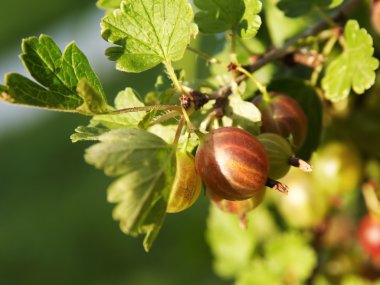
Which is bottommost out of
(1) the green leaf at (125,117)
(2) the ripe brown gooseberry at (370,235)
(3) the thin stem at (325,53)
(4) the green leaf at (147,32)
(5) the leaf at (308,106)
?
(2) the ripe brown gooseberry at (370,235)

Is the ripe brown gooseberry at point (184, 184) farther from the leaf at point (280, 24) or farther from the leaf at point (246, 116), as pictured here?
the leaf at point (280, 24)

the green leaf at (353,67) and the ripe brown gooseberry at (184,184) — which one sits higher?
the ripe brown gooseberry at (184,184)

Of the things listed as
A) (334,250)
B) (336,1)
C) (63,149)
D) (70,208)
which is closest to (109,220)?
(70,208)

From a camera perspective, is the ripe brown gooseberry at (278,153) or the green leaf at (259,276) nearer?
the ripe brown gooseberry at (278,153)

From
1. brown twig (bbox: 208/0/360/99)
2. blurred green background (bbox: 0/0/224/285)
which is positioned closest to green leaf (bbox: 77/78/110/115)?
brown twig (bbox: 208/0/360/99)

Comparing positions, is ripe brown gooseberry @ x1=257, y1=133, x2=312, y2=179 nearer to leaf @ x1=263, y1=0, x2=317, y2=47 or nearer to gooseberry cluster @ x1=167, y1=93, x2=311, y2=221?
gooseberry cluster @ x1=167, y1=93, x2=311, y2=221

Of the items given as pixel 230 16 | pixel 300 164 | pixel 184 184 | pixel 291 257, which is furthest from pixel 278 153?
pixel 291 257

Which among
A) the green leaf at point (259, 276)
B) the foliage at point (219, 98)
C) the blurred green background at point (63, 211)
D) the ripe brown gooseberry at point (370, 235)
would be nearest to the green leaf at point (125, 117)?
the foliage at point (219, 98)

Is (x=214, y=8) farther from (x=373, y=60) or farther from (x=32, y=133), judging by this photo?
(x=32, y=133)
